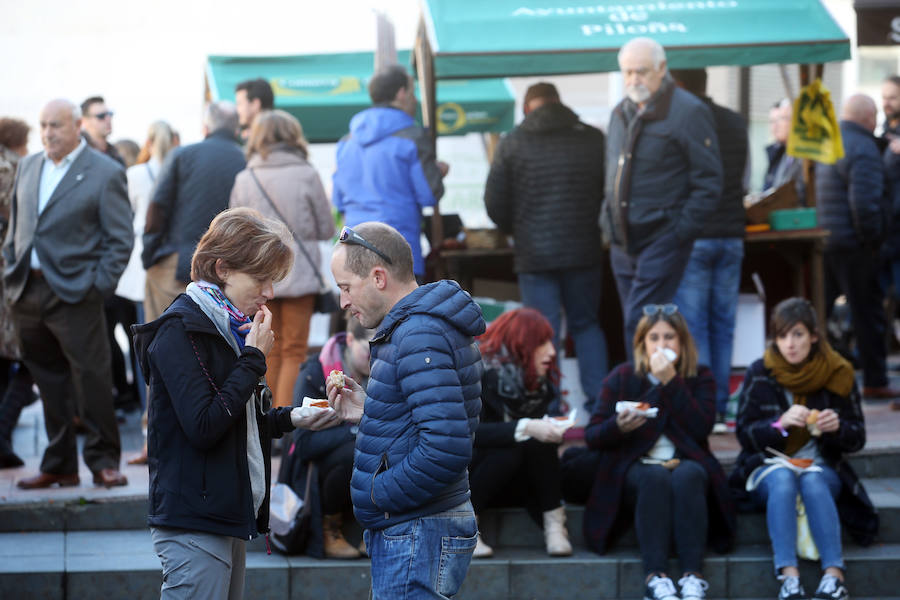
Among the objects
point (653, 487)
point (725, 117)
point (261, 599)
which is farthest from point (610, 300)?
point (261, 599)

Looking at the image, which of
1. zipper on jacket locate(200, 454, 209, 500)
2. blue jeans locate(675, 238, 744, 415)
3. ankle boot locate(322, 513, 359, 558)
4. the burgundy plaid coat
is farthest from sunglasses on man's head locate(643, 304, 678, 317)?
zipper on jacket locate(200, 454, 209, 500)

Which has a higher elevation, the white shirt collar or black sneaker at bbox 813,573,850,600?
the white shirt collar

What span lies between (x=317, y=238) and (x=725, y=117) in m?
2.45

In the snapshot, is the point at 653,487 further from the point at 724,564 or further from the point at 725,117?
the point at 725,117

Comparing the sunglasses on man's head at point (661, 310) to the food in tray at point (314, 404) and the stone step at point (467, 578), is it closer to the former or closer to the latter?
the stone step at point (467, 578)

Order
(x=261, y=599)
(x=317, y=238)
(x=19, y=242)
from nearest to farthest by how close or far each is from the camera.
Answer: (x=261, y=599) → (x=19, y=242) → (x=317, y=238)

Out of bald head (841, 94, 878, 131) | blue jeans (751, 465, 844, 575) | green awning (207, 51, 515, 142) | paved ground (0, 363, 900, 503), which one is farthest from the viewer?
green awning (207, 51, 515, 142)

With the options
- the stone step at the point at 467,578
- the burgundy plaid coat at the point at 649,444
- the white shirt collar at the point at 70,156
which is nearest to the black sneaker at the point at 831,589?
the stone step at the point at 467,578

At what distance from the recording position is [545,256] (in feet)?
23.9

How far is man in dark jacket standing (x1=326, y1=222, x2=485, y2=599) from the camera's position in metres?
3.48

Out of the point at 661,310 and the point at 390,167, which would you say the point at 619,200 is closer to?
the point at 661,310

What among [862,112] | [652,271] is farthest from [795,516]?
[862,112]

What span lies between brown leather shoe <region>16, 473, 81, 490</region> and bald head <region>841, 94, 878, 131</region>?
5435mm

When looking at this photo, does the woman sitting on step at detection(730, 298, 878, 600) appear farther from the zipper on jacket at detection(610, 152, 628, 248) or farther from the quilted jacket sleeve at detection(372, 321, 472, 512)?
the quilted jacket sleeve at detection(372, 321, 472, 512)
